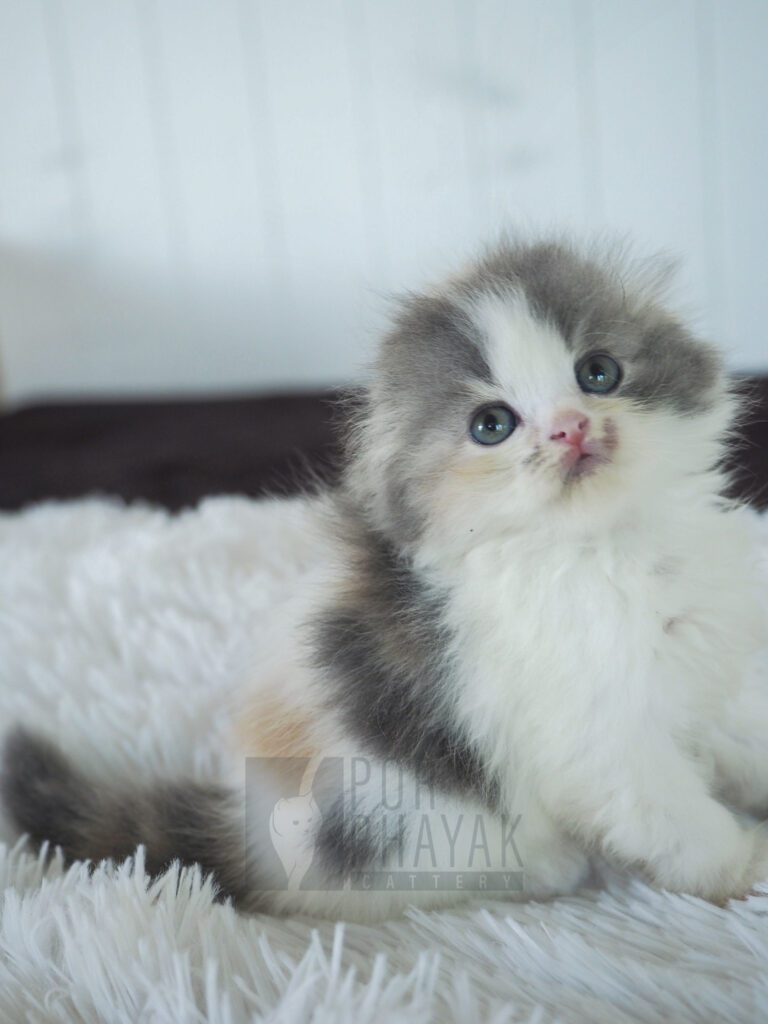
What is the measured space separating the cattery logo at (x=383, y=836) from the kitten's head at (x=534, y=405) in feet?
0.62

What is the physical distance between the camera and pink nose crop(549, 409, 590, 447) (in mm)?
680

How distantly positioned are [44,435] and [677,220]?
1.44 meters

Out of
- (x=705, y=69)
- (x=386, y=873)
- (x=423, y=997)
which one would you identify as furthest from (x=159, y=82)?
(x=423, y=997)

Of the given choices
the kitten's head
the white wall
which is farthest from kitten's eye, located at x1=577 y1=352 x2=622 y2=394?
the white wall

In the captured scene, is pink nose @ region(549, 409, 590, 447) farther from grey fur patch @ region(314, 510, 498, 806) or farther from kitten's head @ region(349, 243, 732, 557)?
grey fur patch @ region(314, 510, 498, 806)

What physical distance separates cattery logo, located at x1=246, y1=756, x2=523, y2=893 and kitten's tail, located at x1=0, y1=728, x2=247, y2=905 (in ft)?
0.19

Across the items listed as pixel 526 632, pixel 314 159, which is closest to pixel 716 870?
pixel 526 632

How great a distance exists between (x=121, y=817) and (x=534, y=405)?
0.48 m

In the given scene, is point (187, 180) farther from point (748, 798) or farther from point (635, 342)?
point (748, 798)

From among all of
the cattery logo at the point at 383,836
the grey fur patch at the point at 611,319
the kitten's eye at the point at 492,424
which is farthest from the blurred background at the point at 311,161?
the cattery logo at the point at 383,836

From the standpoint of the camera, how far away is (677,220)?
2064 millimetres

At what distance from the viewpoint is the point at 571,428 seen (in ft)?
2.23

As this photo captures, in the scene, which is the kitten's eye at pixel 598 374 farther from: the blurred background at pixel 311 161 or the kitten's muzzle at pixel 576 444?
the blurred background at pixel 311 161

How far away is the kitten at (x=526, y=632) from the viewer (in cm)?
69
